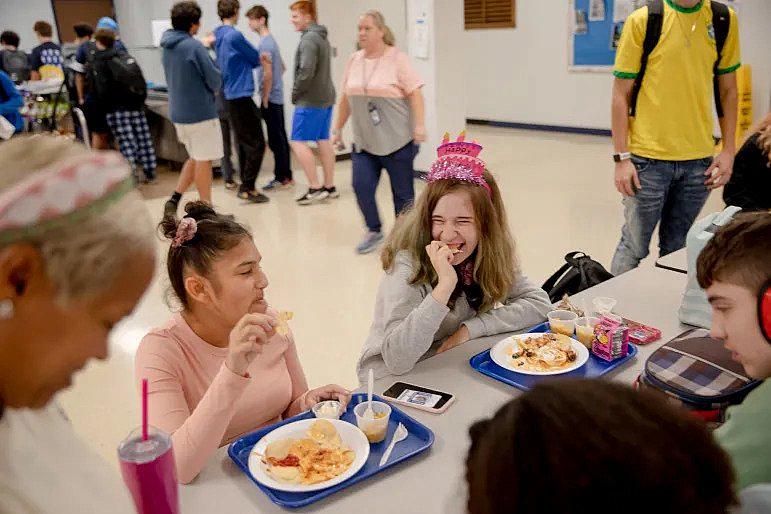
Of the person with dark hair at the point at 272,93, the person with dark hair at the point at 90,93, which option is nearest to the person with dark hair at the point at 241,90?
the person with dark hair at the point at 272,93

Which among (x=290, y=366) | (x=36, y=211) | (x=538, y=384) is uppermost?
(x=36, y=211)

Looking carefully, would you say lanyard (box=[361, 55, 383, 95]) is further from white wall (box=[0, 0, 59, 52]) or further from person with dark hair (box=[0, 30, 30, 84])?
white wall (box=[0, 0, 59, 52])

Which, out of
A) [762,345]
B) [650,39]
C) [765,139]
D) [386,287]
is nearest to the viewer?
[762,345]

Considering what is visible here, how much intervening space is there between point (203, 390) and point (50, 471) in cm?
72

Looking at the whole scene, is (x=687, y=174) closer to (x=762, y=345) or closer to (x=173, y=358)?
(x=762, y=345)

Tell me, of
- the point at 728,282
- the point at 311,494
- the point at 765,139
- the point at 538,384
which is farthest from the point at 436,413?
the point at 765,139

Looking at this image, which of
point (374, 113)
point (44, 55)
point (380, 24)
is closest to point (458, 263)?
point (374, 113)

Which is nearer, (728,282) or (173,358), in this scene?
(728,282)

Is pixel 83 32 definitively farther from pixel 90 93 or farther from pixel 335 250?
pixel 335 250

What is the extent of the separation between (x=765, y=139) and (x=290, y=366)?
2.05 meters

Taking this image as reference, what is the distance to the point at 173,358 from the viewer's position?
5.16 feet

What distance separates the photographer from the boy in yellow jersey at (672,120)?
9.25ft

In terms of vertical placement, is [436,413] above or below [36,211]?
below

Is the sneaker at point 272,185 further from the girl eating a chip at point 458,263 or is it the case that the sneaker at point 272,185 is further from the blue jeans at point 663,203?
the girl eating a chip at point 458,263
